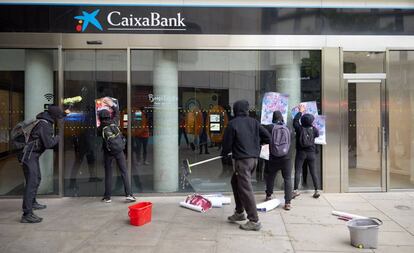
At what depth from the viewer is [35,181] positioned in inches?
281

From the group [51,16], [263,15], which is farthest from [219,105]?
[51,16]

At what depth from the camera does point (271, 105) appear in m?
9.12

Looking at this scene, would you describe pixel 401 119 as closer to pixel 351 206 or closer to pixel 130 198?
pixel 351 206

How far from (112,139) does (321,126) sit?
13.9 feet

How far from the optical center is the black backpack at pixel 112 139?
8250 millimetres

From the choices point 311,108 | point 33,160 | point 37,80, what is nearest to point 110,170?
point 33,160

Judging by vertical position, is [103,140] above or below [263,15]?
below

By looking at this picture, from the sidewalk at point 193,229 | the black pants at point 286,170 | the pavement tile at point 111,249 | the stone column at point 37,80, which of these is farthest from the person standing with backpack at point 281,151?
the stone column at point 37,80

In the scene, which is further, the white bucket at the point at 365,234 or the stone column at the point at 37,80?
the stone column at the point at 37,80

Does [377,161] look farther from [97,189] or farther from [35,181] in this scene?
[35,181]

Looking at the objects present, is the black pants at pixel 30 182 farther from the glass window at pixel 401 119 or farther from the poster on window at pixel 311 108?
the glass window at pixel 401 119

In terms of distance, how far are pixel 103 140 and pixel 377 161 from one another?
5807 mm

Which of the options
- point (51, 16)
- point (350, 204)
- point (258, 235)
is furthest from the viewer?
point (51, 16)

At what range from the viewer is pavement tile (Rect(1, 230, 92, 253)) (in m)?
5.70
